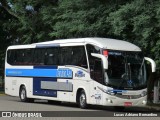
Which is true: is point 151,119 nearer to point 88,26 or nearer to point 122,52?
point 122,52

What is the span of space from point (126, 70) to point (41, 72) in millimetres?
6568

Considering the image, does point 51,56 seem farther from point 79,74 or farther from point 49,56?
point 79,74

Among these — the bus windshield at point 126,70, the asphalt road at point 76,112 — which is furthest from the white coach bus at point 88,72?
the asphalt road at point 76,112

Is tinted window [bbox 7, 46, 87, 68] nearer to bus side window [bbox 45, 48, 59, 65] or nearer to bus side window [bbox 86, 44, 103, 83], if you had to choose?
bus side window [bbox 45, 48, 59, 65]

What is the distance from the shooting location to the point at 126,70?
2391cm

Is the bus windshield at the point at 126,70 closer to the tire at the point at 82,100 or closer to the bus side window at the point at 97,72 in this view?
the bus side window at the point at 97,72

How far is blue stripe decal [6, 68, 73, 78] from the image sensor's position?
26703 millimetres

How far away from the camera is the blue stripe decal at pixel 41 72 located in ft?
87.6

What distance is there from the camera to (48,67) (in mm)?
28188

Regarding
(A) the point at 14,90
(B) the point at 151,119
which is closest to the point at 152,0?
(B) the point at 151,119

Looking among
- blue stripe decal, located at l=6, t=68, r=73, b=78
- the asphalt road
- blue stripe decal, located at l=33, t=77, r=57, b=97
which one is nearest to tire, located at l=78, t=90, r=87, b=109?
the asphalt road

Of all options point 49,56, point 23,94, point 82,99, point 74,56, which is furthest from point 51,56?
point 23,94

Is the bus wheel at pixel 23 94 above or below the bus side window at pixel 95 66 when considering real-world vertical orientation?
below

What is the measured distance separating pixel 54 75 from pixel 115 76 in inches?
196
